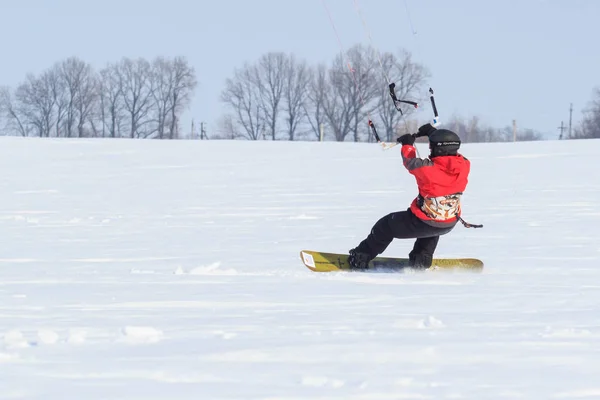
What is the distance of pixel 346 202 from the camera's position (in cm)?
1795

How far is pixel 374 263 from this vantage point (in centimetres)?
857

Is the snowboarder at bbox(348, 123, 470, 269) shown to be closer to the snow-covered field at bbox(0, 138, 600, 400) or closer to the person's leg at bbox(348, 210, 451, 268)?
the person's leg at bbox(348, 210, 451, 268)

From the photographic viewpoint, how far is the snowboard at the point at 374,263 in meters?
8.27

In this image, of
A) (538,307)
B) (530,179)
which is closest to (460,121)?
(530,179)

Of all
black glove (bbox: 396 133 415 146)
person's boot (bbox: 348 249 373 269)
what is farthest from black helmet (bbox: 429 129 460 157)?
person's boot (bbox: 348 249 373 269)

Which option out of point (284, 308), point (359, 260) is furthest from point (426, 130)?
point (284, 308)

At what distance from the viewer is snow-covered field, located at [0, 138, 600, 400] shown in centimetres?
396

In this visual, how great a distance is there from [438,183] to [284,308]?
2411 millimetres

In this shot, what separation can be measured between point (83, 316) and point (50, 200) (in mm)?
15152

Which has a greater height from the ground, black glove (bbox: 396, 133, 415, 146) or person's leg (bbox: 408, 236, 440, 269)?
black glove (bbox: 396, 133, 415, 146)

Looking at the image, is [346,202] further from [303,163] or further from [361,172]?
[303,163]

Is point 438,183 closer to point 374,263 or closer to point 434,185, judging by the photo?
point 434,185

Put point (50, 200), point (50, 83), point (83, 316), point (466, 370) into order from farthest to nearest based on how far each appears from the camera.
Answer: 1. point (50, 83)
2. point (50, 200)
3. point (83, 316)
4. point (466, 370)

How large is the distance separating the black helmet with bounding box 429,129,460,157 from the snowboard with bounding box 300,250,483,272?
1.03 meters
